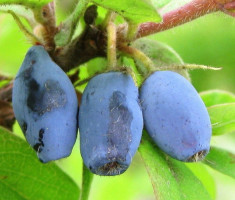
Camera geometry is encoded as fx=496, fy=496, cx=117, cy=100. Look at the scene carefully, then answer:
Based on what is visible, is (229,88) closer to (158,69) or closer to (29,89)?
(158,69)

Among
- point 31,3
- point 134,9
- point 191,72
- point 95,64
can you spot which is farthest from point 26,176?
point 191,72

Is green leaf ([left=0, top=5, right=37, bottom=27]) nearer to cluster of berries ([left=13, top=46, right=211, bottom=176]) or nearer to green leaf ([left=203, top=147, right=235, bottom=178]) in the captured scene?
cluster of berries ([left=13, top=46, right=211, bottom=176])

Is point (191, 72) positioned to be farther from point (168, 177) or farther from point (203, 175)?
point (168, 177)

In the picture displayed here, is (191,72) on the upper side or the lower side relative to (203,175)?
lower

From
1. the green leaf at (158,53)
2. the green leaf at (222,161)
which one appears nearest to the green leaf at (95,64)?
the green leaf at (158,53)


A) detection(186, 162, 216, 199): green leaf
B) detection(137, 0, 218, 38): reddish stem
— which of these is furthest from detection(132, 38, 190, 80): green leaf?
detection(186, 162, 216, 199): green leaf

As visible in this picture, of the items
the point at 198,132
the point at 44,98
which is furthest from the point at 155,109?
the point at 44,98
